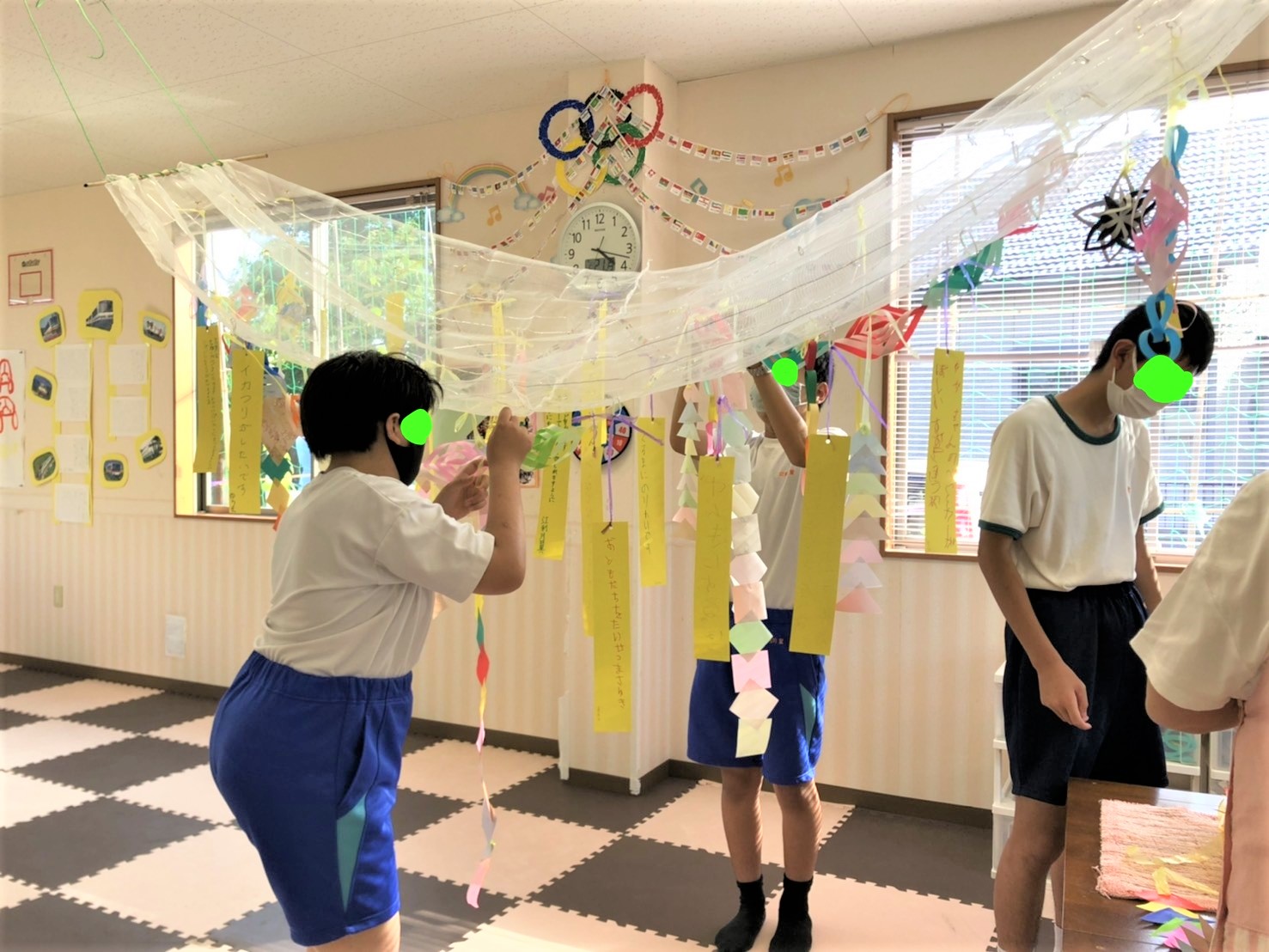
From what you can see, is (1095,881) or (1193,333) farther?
(1193,333)

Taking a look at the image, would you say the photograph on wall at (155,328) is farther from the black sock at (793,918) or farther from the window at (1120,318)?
the black sock at (793,918)

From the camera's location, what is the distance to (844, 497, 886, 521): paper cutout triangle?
4.79 feet

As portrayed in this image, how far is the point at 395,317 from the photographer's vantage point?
1.91 m

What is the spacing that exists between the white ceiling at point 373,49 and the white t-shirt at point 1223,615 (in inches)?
94.7

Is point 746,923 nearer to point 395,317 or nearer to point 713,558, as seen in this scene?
point 713,558

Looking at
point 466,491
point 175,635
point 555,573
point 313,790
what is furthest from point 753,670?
point 175,635

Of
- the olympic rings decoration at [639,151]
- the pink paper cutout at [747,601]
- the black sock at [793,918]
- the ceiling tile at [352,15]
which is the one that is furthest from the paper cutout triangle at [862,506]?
the olympic rings decoration at [639,151]

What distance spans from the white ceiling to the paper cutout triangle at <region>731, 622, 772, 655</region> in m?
2.04

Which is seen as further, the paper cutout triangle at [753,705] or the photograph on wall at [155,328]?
the photograph on wall at [155,328]

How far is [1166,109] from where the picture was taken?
118 cm

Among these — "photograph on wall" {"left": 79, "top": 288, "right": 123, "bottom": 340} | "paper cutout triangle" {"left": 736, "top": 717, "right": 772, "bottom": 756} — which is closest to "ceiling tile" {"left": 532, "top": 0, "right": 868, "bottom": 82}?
"paper cutout triangle" {"left": 736, "top": 717, "right": 772, "bottom": 756}

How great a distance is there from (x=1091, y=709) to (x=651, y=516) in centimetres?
87

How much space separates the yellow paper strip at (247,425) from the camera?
2.02 m

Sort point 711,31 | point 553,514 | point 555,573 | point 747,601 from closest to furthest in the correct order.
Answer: point 747,601 < point 553,514 < point 711,31 < point 555,573
